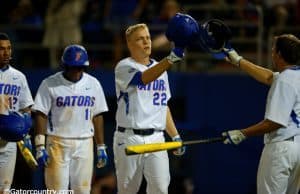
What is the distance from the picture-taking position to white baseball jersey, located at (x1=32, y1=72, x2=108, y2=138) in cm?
838

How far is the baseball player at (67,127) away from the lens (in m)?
8.34

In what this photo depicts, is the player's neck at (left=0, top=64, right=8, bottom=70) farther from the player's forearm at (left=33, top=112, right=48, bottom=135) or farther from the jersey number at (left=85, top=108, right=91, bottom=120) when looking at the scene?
the jersey number at (left=85, top=108, right=91, bottom=120)

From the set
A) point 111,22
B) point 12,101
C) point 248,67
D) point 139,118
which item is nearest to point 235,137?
point 248,67

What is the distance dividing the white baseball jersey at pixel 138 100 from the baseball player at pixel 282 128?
3.85 ft

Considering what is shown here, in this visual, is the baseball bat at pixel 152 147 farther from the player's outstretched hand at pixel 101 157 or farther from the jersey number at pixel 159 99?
the player's outstretched hand at pixel 101 157

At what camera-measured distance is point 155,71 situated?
25.4 ft

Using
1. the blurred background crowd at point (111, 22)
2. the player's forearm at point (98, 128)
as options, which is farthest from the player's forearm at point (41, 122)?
the blurred background crowd at point (111, 22)

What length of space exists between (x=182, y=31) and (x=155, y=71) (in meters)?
0.46

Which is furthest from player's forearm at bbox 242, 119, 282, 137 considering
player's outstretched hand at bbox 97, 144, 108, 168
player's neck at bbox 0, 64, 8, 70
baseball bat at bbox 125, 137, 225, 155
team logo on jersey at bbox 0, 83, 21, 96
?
player's neck at bbox 0, 64, 8, 70

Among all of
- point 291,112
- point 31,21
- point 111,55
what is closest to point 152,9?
point 111,55

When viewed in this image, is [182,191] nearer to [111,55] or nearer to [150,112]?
[111,55]

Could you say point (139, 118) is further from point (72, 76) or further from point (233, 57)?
point (233, 57)

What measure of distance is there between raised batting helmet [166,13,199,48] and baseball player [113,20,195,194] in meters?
0.47

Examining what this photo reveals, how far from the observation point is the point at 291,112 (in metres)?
7.09
